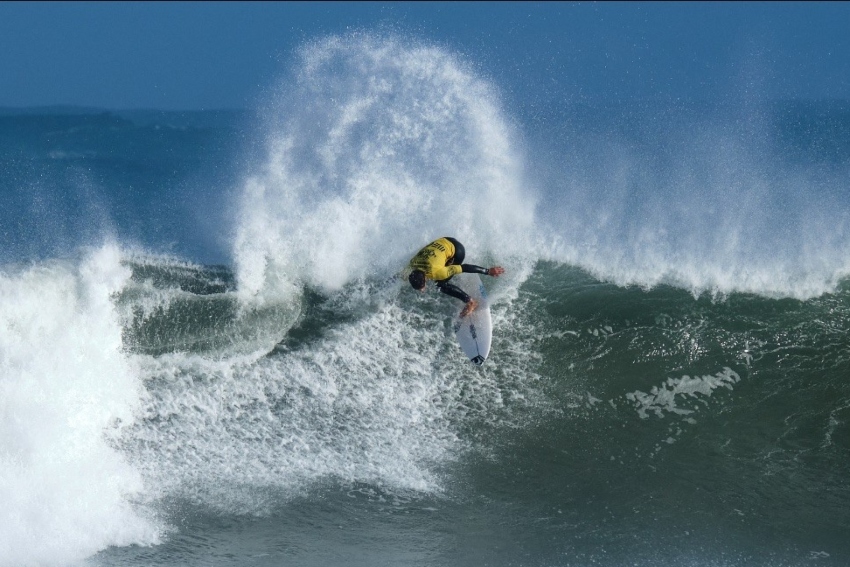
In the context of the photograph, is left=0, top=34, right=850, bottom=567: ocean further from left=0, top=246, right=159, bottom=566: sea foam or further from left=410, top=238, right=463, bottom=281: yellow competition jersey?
left=410, top=238, right=463, bottom=281: yellow competition jersey

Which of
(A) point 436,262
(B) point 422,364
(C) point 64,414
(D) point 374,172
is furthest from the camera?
(D) point 374,172

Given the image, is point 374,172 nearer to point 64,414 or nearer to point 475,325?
point 475,325

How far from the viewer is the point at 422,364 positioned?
29.5 feet

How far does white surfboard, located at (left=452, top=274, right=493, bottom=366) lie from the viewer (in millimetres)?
8977

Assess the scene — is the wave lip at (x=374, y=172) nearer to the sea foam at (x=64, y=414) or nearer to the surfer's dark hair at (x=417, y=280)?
the surfer's dark hair at (x=417, y=280)

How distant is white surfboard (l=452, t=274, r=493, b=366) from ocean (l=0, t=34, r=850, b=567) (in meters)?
0.19

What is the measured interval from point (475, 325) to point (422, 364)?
33.4 inches

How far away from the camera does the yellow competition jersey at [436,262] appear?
916 centimetres

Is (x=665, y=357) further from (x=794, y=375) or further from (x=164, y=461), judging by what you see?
(x=164, y=461)

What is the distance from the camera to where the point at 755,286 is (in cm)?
996

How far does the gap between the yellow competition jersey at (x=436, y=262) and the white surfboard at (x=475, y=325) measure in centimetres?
51

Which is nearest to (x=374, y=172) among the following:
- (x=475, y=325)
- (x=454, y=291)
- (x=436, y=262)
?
(x=436, y=262)

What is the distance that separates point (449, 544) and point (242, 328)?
4078 millimetres

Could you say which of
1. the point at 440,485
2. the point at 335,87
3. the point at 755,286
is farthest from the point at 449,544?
the point at 335,87
